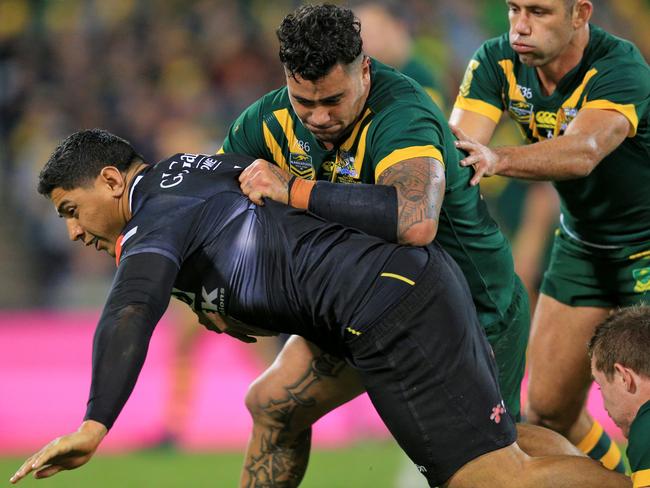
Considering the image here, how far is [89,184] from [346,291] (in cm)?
99

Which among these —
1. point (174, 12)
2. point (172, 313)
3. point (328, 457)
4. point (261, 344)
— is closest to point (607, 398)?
point (328, 457)

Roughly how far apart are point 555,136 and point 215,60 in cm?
890

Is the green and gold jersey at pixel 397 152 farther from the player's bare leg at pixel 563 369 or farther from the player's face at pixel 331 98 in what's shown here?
the player's bare leg at pixel 563 369

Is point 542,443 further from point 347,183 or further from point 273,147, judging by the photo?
point 273,147

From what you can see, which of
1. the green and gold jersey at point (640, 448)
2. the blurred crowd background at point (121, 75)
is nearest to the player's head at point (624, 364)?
the green and gold jersey at point (640, 448)

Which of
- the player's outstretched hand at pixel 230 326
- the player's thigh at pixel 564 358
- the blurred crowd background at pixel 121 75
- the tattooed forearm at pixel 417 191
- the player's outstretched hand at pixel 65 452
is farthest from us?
the blurred crowd background at pixel 121 75

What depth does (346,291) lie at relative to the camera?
12.5 feet

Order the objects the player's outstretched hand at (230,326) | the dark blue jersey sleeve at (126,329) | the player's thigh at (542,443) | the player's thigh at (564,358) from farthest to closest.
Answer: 1. the player's thigh at (564,358)
2. the player's thigh at (542,443)
3. the player's outstretched hand at (230,326)
4. the dark blue jersey sleeve at (126,329)

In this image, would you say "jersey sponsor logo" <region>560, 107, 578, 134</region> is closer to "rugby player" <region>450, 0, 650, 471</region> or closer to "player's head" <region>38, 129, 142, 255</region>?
"rugby player" <region>450, 0, 650, 471</region>

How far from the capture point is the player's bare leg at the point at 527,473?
3.82 meters

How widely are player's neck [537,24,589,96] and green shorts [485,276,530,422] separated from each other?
2.96ft

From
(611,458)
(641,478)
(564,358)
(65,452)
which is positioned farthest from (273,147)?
(611,458)

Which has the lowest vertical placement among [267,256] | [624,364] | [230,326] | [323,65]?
[624,364]

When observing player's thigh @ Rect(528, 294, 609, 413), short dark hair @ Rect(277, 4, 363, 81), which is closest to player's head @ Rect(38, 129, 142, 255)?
short dark hair @ Rect(277, 4, 363, 81)
